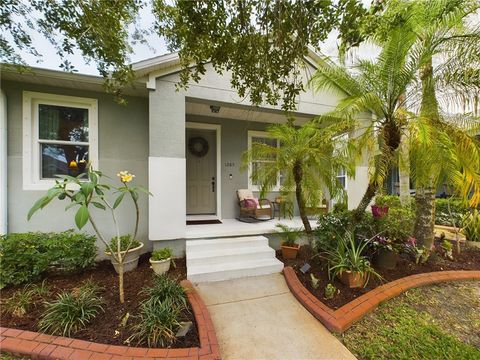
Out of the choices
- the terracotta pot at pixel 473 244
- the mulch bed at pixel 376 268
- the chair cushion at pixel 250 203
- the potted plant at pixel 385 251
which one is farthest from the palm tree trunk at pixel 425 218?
the chair cushion at pixel 250 203

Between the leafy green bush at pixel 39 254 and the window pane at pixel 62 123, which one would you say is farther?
the window pane at pixel 62 123

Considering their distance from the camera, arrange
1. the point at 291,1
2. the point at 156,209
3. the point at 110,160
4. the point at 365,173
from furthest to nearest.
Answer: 1. the point at 365,173
2. the point at 110,160
3. the point at 156,209
4. the point at 291,1

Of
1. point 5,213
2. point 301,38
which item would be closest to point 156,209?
point 5,213

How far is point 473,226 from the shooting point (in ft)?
17.2

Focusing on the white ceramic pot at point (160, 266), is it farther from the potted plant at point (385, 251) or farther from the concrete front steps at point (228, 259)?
the potted plant at point (385, 251)

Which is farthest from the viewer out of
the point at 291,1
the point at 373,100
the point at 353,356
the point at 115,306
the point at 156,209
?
the point at 156,209

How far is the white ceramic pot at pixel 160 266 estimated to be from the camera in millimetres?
3636

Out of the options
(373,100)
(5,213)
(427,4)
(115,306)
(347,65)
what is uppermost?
(427,4)

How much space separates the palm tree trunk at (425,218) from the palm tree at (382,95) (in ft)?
4.89

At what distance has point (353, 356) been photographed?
2.18m

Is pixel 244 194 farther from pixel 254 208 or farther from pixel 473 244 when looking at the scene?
pixel 473 244

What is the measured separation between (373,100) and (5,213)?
671 cm

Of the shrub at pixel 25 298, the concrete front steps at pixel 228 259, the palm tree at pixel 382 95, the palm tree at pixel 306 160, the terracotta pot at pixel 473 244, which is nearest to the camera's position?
the shrub at pixel 25 298

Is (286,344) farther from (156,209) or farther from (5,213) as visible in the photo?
(5,213)
